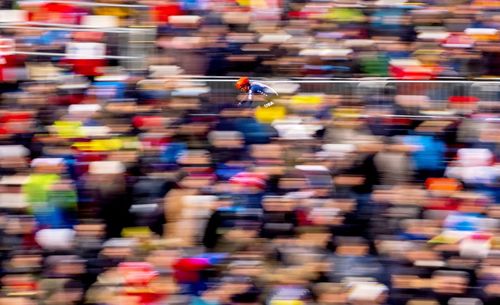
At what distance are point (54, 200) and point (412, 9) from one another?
11.4ft

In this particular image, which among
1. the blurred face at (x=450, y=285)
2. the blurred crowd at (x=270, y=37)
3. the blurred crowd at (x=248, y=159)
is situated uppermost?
the blurred crowd at (x=270, y=37)

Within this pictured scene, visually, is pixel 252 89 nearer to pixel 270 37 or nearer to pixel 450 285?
pixel 270 37

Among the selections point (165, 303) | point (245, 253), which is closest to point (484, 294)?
point (245, 253)

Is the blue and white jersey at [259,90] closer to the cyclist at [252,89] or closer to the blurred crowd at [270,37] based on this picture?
the cyclist at [252,89]

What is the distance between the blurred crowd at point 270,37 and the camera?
8367 millimetres

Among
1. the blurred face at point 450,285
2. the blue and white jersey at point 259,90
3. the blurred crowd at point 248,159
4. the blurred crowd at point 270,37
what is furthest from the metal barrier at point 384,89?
the blurred face at point 450,285

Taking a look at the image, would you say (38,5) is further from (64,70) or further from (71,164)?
(71,164)

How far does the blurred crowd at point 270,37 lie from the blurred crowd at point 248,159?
2cm

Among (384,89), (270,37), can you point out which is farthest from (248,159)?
(270,37)

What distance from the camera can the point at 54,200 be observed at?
7.10 metres

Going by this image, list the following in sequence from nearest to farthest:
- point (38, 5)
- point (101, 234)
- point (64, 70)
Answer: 1. point (101, 234)
2. point (64, 70)
3. point (38, 5)

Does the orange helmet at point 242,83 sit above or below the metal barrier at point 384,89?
above

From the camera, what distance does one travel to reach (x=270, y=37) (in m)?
8.55

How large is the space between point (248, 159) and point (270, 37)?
1.65m
